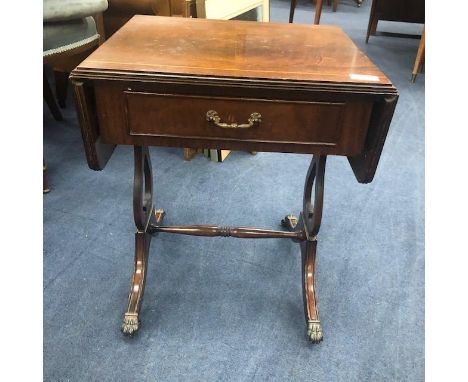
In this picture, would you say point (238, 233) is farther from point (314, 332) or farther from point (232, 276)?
point (314, 332)

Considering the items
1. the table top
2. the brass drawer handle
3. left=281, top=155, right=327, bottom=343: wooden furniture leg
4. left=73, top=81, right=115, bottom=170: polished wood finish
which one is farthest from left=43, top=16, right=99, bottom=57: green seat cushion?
left=281, top=155, right=327, bottom=343: wooden furniture leg

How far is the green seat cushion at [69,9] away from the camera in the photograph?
1.42 m

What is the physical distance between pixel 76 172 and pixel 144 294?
33.2 inches

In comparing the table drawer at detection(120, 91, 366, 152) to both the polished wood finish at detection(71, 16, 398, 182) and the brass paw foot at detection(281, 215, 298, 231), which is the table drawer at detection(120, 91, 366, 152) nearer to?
the polished wood finish at detection(71, 16, 398, 182)

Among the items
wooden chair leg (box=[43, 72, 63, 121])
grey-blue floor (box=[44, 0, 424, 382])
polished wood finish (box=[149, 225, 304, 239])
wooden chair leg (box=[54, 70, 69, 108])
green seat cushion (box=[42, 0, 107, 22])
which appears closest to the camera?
grey-blue floor (box=[44, 0, 424, 382])

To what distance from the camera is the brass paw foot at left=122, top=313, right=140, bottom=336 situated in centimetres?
110

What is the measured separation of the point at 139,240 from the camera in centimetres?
124

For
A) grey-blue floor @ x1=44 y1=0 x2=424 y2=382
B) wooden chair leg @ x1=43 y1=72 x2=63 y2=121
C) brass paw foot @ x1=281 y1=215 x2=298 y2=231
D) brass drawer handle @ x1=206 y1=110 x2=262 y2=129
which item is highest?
brass drawer handle @ x1=206 y1=110 x2=262 y2=129

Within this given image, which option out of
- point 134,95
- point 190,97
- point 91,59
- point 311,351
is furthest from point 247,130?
point 311,351

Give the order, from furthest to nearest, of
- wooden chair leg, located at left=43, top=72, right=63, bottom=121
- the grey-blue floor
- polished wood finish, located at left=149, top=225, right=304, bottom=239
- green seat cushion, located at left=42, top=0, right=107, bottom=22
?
wooden chair leg, located at left=43, top=72, right=63, bottom=121 < green seat cushion, located at left=42, top=0, right=107, bottom=22 < polished wood finish, located at left=149, top=225, right=304, bottom=239 < the grey-blue floor

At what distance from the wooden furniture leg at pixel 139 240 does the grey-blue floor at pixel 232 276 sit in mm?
56

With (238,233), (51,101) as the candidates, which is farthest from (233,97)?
(51,101)

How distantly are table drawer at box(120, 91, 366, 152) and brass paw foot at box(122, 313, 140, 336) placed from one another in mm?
547

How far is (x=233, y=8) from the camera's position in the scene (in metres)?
1.88
